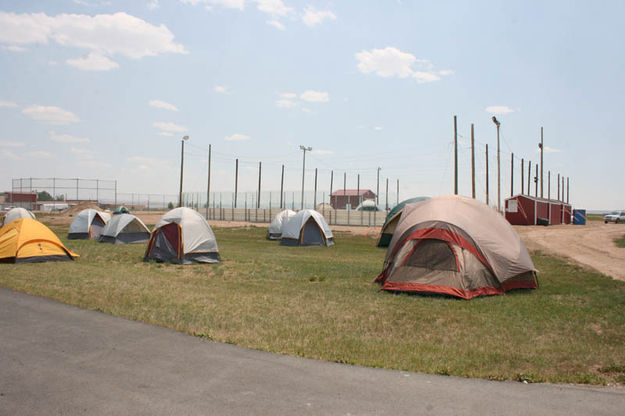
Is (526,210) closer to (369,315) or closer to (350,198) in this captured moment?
(369,315)

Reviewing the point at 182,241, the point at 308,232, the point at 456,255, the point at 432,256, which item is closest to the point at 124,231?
the point at 308,232

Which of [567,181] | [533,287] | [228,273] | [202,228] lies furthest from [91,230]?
[567,181]

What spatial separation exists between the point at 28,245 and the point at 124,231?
9.77 metres

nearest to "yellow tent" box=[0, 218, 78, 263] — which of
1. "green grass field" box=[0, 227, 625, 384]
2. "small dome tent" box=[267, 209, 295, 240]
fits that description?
"green grass field" box=[0, 227, 625, 384]

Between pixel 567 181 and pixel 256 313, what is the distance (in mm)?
100112

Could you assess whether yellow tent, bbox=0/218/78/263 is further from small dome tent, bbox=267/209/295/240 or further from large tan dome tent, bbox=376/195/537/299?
small dome tent, bbox=267/209/295/240

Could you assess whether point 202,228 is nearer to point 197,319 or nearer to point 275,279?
point 275,279

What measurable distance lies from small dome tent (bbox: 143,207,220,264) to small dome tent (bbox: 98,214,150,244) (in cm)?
838

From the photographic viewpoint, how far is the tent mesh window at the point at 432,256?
1116 cm

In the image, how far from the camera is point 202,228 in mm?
17891

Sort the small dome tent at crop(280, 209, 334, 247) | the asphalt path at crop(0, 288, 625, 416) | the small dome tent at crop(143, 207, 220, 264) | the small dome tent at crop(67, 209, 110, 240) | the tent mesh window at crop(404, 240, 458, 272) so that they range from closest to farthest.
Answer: the asphalt path at crop(0, 288, 625, 416)
the tent mesh window at crop(404, 240, 458, 272)
the small dome tent at crop(143, 207, 220, 264)
the small dome tent at crop(280, 209, 334, 247)
the small dome tent at crop(67, 209, 110, 240)

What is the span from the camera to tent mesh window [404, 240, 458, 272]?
1116 cm

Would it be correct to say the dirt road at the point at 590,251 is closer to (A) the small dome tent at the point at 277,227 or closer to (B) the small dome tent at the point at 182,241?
(B) the small dome tent at the point at 182,241

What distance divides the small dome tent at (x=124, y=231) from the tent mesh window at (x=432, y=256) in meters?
18.6
